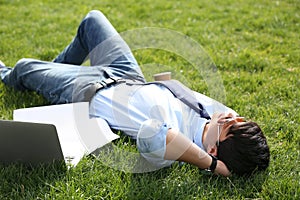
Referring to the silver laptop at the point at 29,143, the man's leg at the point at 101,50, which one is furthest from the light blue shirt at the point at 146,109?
the silver laptop at the point at 29,143

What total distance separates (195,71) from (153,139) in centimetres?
164

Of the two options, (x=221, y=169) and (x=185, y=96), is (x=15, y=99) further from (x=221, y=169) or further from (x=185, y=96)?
(x=221, y=169)

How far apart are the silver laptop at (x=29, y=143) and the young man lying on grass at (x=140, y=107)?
43 cm

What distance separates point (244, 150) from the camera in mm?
2350

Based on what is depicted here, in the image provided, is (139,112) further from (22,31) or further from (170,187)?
(22,31)

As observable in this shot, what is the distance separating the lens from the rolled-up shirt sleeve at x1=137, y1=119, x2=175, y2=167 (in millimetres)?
2281

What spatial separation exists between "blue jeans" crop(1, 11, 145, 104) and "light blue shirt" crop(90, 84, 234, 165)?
15 cm

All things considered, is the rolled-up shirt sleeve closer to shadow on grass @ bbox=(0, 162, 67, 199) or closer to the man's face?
the man's face

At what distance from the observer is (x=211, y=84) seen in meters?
3.46

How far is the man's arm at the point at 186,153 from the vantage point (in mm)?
2287

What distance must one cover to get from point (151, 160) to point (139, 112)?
1.07 feet

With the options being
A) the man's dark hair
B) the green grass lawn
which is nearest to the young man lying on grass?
the man's dark hair

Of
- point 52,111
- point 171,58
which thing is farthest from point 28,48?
point 52,111

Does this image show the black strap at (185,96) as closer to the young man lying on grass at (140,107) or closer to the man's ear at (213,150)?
the young man lying on grass at (140,107)
